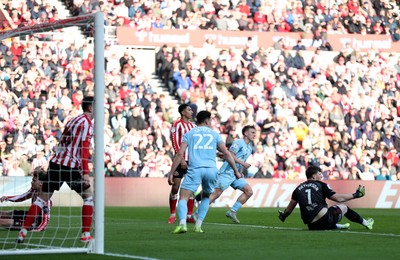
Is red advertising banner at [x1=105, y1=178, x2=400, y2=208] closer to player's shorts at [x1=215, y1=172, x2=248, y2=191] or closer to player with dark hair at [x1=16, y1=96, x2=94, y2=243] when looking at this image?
player's shorts at [x1=215, y1=172, x2=248, y2=191]

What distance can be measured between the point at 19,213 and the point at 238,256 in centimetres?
611

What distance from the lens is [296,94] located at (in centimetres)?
3403

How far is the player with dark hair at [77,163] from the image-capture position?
1334 centimetres

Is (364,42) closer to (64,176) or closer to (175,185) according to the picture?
(175,185)

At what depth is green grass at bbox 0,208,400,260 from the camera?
11.8 m

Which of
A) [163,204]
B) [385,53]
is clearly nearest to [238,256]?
[163,204]

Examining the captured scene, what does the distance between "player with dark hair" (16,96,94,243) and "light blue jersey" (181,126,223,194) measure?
7.30 ft

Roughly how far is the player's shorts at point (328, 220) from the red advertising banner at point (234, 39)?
17625 mm

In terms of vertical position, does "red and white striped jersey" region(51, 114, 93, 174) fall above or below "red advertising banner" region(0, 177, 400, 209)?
above

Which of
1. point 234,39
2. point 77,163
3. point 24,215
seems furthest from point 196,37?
point 77,163

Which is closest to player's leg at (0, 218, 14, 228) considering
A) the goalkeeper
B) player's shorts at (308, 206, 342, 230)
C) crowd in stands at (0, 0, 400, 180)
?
the goalkeeper

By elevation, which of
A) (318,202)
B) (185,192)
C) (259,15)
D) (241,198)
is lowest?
(241,198)

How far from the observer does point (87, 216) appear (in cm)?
1332

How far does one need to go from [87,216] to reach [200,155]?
109 inches
